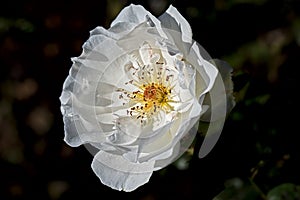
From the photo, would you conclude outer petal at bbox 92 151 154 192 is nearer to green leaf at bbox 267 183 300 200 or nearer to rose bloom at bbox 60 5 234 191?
rose bloom at bbox 60 5 234 191

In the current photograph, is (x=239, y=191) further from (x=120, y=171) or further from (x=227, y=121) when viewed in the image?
(x=120, y=171)

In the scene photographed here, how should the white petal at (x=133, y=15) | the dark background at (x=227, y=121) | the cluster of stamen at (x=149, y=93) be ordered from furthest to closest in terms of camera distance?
the dark background at (x=227, y=121) < the cluster of stamen at (x=149, y=93) < the white petal at (x=133, y=15)

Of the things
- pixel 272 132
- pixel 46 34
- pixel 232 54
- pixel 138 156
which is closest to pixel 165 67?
pixel 138 156

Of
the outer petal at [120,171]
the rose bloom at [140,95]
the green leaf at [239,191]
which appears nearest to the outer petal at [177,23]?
the rose bloom at [140,95]

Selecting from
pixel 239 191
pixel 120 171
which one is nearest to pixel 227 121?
pixel 239 191

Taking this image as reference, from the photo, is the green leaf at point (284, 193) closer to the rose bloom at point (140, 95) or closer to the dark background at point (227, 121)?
the dark background at point (227, 121)

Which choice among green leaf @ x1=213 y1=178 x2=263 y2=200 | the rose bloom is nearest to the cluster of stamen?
the rose bloom

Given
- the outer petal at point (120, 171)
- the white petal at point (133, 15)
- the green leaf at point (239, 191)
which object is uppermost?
the white petal at point (133, 15)
